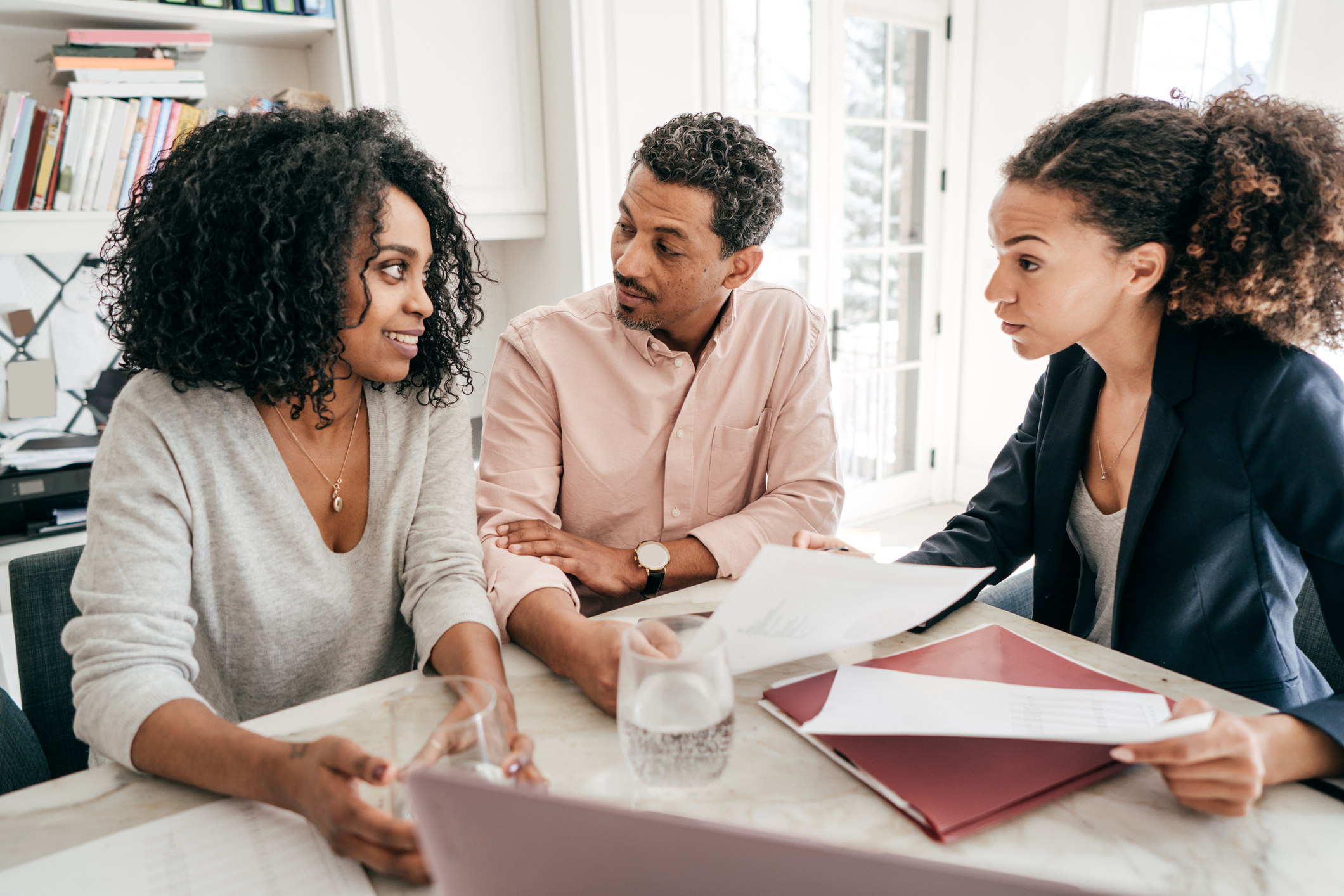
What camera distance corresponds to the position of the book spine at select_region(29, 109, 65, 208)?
1.91m

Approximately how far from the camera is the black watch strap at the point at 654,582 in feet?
4.42

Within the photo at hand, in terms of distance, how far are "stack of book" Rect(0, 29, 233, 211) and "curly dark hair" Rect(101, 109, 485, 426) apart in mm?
1079

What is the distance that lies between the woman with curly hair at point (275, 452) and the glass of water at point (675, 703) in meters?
0.19

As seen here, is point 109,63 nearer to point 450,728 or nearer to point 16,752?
point 16,752

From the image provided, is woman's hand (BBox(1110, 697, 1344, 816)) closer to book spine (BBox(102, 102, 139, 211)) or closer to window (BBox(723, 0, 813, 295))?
book spine (BBox(102, 102, 139, 211))

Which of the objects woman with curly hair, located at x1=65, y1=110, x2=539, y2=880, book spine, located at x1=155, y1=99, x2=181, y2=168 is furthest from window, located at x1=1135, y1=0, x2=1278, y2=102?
book spine, located at x1=155, y1=99, x2=181, y2=168

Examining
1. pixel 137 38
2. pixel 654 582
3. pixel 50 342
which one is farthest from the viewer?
pixel 50 342

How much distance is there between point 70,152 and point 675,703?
2.11 m

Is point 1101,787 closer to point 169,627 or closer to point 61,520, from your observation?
point 169,627

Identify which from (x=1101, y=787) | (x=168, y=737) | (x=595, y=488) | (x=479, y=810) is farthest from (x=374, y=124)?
(x=1101, y=787)

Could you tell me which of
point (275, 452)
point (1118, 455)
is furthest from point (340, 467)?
point (1118, 455)

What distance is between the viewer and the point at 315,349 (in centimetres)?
103

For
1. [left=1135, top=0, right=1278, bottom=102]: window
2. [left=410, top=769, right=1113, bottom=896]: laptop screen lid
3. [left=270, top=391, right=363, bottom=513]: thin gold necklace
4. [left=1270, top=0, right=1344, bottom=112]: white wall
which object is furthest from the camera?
[left=1135, top=0, right=1278, bottom=102]: window

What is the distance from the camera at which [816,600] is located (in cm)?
70
